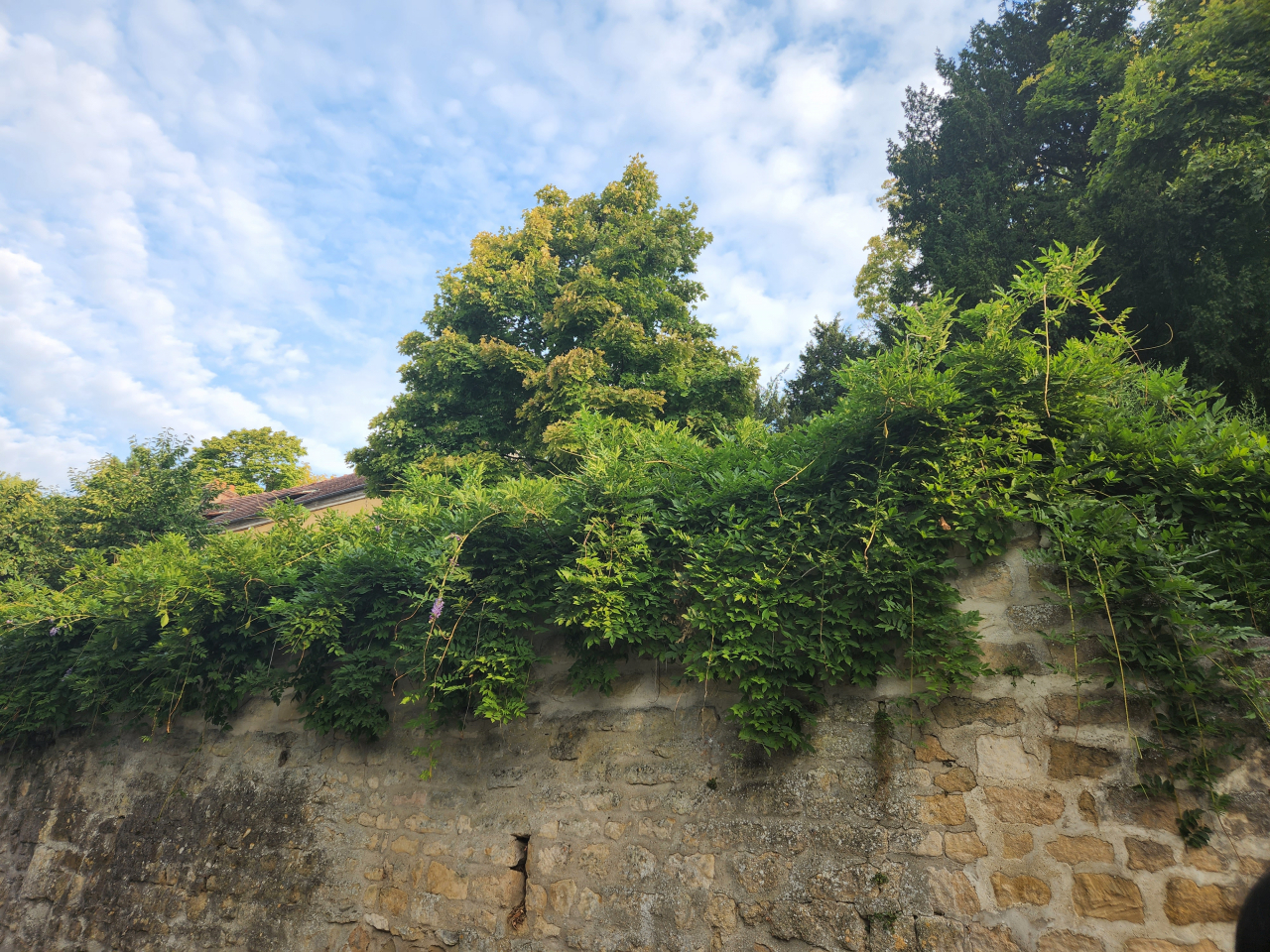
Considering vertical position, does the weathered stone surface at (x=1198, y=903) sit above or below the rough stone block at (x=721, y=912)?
above

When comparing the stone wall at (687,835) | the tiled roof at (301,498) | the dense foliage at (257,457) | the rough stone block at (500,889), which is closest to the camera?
the stone wall at (687,835)

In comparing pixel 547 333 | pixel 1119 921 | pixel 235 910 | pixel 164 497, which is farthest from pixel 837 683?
pixel 164 497

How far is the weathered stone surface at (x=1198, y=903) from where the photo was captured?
2086mm

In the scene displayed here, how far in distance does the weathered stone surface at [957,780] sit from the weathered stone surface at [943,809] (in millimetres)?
26

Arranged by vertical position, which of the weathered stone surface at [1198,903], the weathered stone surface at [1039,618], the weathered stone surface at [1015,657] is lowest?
the weathered stone surface at [1198,903]

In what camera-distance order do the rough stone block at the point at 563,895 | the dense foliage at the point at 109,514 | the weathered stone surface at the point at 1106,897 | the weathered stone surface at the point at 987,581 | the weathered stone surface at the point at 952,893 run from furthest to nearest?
the dense foliage at the point at 109,514
the rough stone block at the point at 563,895
the weathered stone surface at the point at 987,581
the weathered stone surface at the point at 952,893
the weathered stone surface at the point at 1106,897

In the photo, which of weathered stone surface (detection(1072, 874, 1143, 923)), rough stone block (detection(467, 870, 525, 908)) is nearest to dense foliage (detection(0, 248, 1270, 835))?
weathered stone surface (detection(1072, 874, 1143, 923))

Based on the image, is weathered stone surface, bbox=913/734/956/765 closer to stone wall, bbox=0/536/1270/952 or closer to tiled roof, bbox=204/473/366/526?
stone wall, bbox=0/536/1270/952

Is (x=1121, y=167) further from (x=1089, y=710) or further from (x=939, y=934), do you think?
(x=939, y=934)

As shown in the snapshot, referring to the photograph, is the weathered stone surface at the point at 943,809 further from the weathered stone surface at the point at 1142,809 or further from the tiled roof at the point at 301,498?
the tiled roof at the point at 301,498

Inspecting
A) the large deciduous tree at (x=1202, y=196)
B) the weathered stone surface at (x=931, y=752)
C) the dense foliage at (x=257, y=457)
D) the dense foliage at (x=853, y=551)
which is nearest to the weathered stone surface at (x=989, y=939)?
the weathered stone surface at (x=931, y=752)

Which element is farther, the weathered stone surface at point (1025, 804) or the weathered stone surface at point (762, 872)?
the weathered stone surface at point (762, 872)

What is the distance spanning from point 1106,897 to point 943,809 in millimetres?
548

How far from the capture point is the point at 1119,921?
86.7 inches
